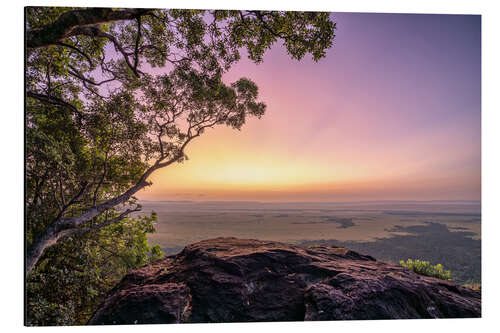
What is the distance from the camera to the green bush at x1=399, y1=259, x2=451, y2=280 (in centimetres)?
476

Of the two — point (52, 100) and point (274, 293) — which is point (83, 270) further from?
point (274, 293)

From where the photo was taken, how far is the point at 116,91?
5000mm

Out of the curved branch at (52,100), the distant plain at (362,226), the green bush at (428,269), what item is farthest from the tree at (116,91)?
the green bush at (428,269)

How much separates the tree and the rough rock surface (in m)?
2.51

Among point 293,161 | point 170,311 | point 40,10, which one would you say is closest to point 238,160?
point 293,161

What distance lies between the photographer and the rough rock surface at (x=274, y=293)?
3.16m

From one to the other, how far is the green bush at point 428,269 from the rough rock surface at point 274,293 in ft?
2.65

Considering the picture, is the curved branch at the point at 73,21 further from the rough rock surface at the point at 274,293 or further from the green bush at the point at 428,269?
the green bush at the point at 428,269

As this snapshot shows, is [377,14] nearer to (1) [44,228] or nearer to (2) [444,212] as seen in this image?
(2) [444,212]

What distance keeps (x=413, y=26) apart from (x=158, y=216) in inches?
332

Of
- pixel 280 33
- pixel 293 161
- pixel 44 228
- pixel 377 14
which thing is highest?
pixel 377 14

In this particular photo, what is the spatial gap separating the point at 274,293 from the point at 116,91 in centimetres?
560

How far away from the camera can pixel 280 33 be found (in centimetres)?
460

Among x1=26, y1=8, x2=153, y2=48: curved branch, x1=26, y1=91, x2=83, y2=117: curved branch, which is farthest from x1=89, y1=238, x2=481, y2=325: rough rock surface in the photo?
x1=26, y1=8, x2=153, y2=48: curved branch
